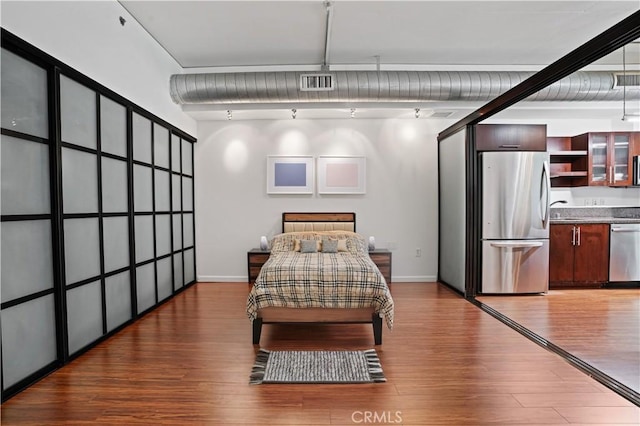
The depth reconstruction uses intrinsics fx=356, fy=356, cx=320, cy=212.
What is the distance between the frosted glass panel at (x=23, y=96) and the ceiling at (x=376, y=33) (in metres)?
1.44

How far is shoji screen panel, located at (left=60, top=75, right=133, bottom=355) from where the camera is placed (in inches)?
105

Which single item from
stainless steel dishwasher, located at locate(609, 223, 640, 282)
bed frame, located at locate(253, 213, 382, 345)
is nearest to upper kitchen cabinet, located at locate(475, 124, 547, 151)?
stainless steel dishwasher, located at locate(609, 223, 640, 282)

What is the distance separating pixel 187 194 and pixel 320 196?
200cm

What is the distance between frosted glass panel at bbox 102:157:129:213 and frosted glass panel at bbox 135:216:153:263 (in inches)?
12.0

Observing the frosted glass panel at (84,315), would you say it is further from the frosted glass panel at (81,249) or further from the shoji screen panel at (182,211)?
the shoji screen panel at (182,211)

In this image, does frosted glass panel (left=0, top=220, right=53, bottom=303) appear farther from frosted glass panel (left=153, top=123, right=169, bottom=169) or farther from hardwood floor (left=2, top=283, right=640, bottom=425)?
frosted glass panel (left=153, top=123, right=169, bottom=169)

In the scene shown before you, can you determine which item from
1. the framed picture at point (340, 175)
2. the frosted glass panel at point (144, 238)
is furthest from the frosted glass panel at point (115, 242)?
the framed picture at point (340, 175)

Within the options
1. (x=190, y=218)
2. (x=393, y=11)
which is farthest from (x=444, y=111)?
(x=190, y=218)

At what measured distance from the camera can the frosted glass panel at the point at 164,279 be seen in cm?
429

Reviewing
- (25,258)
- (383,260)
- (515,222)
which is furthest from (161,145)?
(515,222)

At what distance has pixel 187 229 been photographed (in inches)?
208

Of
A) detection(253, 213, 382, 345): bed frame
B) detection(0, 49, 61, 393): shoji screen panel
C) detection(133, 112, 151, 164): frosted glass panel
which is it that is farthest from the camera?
detection(133, 112, 151, 164): frosted glass panel

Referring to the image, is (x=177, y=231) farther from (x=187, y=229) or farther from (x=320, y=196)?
(x=320, y=196)

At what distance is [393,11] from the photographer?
3498 mm
